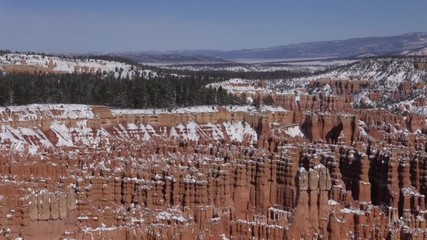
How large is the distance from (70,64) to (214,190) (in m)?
105

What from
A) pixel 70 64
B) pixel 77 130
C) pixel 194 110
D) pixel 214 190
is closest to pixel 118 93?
pixel 194 110

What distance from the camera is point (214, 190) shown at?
3856 cm

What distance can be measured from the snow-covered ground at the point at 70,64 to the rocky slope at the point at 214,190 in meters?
69.1

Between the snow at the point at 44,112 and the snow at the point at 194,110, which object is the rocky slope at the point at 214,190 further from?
the snow at the point at 194,110

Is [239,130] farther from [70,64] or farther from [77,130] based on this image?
[70,64]

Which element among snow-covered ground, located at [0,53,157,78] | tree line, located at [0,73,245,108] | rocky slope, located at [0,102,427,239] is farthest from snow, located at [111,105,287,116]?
snow-covered ground, located at [0,53,157,78]

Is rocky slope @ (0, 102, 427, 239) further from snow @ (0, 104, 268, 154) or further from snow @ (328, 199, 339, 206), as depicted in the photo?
snow @ (0, 104, 268, 154)

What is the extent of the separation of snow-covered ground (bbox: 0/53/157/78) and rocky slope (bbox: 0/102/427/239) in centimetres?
6913

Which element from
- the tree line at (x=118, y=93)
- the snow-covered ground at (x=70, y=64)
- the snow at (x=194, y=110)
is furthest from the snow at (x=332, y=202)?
the snow-covered ground at (x=70, y=64)

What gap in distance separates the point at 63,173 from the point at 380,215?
19041 millimetres

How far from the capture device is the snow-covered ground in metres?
128

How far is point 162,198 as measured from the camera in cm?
3762

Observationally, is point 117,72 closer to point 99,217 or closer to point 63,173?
point 63,173

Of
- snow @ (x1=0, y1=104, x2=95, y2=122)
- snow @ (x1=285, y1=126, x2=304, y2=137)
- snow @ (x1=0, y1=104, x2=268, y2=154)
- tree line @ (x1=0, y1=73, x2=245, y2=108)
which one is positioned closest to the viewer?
snow @ (x1=0, y1=104, x2=268, y2=154)
